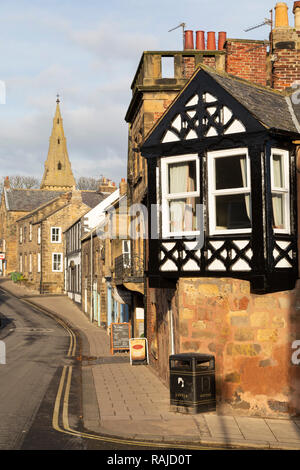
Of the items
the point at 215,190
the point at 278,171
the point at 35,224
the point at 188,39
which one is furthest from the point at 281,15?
the point at 35,224

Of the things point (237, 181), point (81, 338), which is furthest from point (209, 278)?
point (81, 338)

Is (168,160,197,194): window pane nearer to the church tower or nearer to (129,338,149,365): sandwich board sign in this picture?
(129,338,149,365): sandwich board sign

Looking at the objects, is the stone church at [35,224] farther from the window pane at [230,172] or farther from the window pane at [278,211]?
the window pane at [278,211]

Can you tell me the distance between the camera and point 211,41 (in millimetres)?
20672

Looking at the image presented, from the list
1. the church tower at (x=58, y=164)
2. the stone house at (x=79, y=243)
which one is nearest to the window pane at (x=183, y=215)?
the stone house at (x=79, y=243)

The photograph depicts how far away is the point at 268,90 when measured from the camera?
15.6 meters

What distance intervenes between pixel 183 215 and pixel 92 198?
1887 inches

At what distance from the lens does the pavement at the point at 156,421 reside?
1067 centimetres

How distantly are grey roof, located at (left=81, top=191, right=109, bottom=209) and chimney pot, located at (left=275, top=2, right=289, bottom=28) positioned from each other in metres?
43.9

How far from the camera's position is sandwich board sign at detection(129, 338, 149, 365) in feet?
69.7

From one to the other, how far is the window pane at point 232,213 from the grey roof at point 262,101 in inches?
76.1

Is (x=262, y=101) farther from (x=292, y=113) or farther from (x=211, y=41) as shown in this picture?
(x=211, y=41)

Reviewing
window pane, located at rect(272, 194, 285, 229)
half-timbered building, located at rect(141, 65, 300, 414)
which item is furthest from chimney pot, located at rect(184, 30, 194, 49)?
window pane, located at rect(272, 194, 285, 229)

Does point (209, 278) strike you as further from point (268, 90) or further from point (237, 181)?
point (268, 90)
